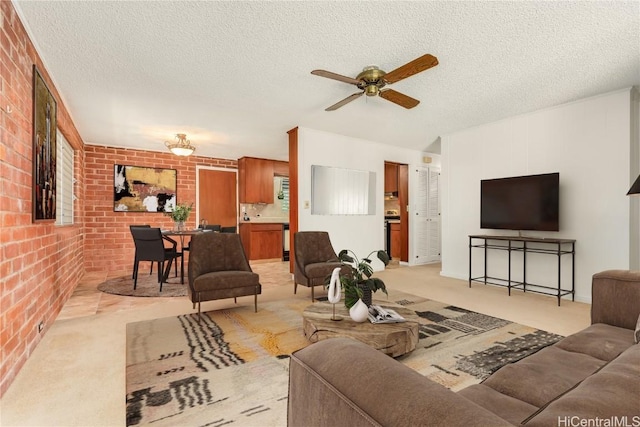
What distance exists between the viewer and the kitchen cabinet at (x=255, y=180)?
7.32 metres

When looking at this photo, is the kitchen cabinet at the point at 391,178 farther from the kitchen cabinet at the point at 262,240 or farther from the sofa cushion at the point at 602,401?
the sofa cushion at the point at 602,401

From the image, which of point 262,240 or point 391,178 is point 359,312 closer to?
point 262,240

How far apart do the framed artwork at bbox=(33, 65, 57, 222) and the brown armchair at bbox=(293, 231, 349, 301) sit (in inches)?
101

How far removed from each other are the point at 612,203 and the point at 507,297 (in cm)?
162

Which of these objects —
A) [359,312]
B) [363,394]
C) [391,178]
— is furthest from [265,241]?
[363,394]

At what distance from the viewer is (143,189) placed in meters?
6.53

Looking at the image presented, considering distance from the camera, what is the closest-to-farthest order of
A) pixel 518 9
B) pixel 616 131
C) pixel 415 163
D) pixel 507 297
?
pixel 518 9
pixel 616 131
pixel 507 297
pixel 415 163

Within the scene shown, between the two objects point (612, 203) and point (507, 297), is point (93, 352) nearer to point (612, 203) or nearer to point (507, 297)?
point (507, 297)

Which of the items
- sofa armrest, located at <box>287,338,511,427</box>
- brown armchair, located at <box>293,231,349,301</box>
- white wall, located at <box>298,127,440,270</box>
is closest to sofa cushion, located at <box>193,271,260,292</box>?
brown armchair, located at <box>293,231,349,301</box>

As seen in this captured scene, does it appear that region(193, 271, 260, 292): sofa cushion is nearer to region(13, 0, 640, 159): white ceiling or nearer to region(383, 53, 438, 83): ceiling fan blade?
region(13, 0, 640, 159): white ceiling

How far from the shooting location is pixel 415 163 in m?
6.74

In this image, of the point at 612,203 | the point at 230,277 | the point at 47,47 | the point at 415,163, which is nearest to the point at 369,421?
the point at 230,277

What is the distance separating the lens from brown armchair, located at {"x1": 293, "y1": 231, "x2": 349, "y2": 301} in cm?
389

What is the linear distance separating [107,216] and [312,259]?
4595 millimetres
